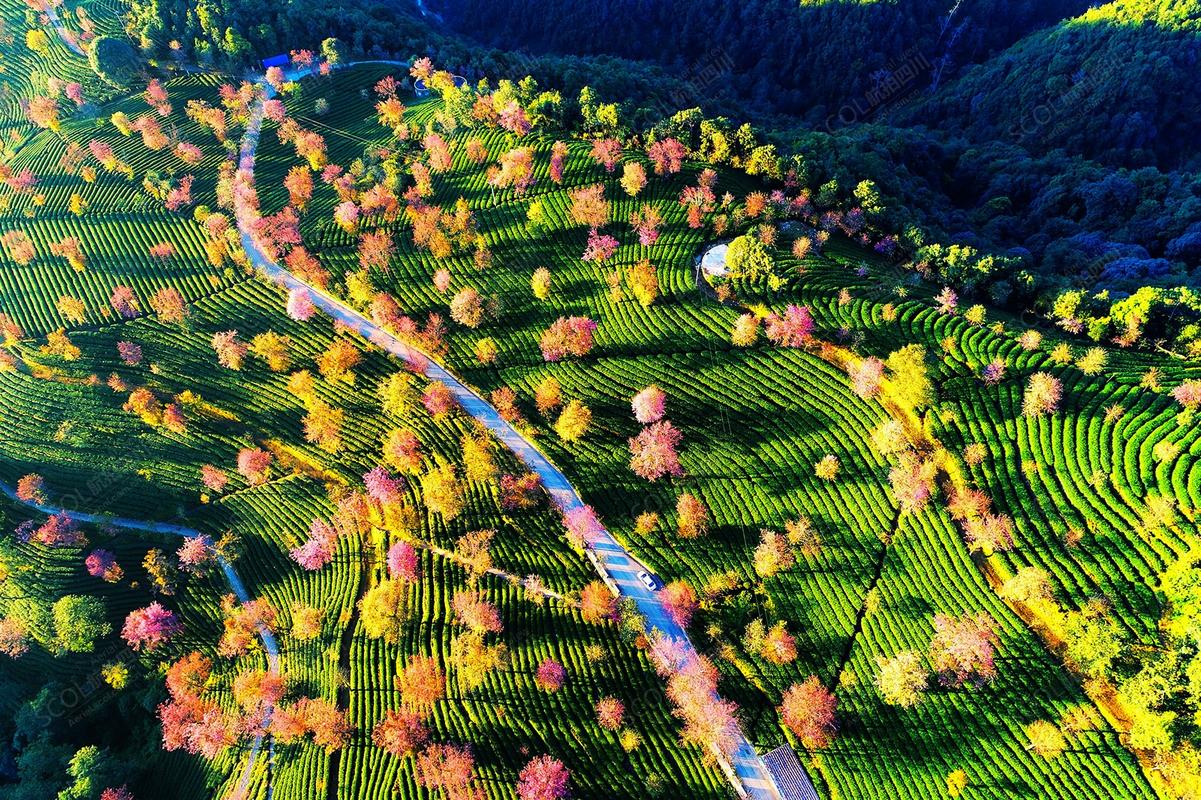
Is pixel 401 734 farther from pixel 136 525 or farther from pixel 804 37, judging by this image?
pixel 804 37

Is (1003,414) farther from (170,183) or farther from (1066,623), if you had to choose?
(170,183)

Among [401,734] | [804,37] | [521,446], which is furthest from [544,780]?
[804,37]

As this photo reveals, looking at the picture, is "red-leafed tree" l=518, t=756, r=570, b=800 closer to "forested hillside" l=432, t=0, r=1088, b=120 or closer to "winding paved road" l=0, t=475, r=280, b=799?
"winding paved road" l=0, t=475, r=280, b=799

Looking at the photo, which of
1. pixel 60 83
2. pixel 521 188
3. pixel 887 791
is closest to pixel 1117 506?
pixel 887 791

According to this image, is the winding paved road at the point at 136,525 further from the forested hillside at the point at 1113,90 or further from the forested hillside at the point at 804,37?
the forested hillside at the point at 1113,90

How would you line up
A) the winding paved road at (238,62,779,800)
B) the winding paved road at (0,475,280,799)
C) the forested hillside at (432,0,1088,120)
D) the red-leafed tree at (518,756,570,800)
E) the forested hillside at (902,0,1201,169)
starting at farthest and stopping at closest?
1. the forested hillside at (432,0,1088,120)
2. the forested hillside at (902,0,1201,169)
3. the winding paved road at (0,475,280,799)
4. the winding paved road at (238,62,779,800)
5. the red-leafed tree at (518,756,570,800)

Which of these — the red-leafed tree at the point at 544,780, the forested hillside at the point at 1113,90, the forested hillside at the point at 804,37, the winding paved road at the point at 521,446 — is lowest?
the red-leafed tree at the point at 544,780

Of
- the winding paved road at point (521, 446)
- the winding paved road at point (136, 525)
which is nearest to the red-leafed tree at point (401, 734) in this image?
the winding paved road at point (521, 446)

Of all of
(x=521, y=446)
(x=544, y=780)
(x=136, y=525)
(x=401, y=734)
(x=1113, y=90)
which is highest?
(x=1113, y=90)

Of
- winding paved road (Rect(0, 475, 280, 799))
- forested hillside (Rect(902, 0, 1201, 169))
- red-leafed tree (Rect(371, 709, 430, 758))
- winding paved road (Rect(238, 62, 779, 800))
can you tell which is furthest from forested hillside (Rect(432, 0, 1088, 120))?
red-leafed tree (Rect(371, 709, 430, 758))
